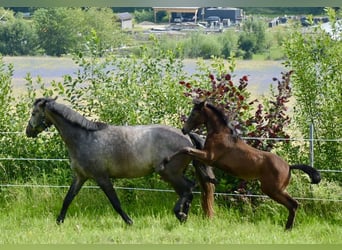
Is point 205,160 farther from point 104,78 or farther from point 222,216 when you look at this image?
point 104,78

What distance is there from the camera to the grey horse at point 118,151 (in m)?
8.37

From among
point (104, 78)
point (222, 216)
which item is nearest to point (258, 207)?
point (222, 216)

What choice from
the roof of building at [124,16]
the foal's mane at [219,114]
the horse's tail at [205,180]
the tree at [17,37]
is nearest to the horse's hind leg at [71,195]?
the horse's tail at [205,180]

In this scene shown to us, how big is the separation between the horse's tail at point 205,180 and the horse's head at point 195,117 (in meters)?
0.36

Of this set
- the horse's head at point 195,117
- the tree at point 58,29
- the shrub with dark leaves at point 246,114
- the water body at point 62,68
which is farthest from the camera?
the water body at point 62,68

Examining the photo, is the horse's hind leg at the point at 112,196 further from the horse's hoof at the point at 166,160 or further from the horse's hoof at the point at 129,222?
the horse's hoof at the point at 166,160

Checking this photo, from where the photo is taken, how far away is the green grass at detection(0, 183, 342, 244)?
7340 millimetres

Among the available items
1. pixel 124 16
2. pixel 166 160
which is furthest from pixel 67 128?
pixel 124 16

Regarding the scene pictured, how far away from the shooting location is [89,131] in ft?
27.9

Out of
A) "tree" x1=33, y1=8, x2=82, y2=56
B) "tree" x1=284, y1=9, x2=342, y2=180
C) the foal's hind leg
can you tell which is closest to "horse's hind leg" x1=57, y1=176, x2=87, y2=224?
the foal's hind leg

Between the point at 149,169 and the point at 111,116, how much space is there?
Result: 158cm

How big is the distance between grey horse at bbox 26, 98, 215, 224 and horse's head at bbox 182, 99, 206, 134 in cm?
37

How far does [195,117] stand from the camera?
317 inches

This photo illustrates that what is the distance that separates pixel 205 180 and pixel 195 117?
0.81m
